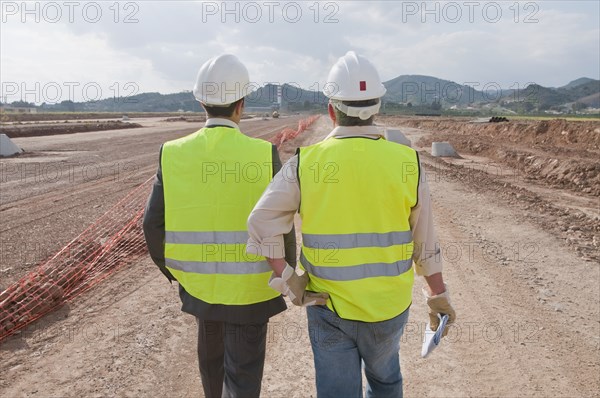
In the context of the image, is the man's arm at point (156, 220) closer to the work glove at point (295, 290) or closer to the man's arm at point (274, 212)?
the man's arm at point (274, 212)

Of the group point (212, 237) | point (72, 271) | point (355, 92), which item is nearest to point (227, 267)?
point (212, 237)

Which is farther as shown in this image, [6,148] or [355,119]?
[6,148]

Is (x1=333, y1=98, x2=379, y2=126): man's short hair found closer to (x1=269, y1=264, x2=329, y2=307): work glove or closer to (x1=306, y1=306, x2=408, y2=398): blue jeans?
(x1=269, y1=264, x2=329, y2=307): work glove

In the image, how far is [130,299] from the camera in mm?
5230

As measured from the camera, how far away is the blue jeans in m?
2.16

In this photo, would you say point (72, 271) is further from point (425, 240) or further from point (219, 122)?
point (425, 240)

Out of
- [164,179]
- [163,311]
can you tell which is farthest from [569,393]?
[163,311]

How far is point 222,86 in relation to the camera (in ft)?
8.11

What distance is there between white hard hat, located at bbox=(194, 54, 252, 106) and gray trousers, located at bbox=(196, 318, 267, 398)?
1.18m

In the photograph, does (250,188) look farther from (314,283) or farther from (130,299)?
(130,299)

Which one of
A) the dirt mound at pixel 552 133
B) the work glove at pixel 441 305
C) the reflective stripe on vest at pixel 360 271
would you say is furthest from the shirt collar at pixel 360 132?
the dirt mound at pixel 552 133

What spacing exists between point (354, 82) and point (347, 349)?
1.23 m

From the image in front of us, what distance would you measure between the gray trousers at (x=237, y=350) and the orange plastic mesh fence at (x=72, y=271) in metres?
2.98

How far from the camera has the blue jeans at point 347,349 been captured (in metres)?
2.16
